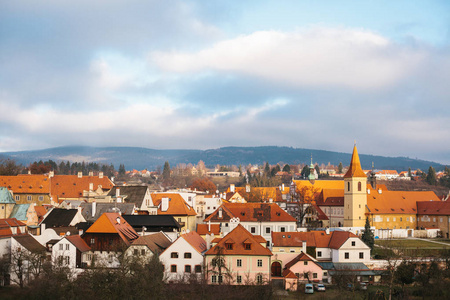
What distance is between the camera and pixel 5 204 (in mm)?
81562

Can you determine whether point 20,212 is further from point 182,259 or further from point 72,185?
point 182,259

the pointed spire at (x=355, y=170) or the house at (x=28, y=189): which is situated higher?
the pointed spire at (x=355, y=170)

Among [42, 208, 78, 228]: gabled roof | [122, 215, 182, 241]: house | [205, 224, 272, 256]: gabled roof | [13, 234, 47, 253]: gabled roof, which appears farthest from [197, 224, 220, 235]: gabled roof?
[13, 234, 47, 253]: gabled roof

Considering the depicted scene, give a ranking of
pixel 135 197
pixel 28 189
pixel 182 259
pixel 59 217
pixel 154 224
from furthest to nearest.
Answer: pixel 28 189 < pixel 135 197 < pixel 59 217 < pixel 154 224 < pixel 182 259

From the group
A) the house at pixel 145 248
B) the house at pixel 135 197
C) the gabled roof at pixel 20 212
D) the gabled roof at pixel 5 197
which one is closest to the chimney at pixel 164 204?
the house at pixel 135 197

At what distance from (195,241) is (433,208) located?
52938 mm

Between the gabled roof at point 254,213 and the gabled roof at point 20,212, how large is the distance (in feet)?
78.9

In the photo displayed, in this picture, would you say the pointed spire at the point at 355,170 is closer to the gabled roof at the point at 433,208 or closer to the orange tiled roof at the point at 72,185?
the gabled roof at the point at 433,208

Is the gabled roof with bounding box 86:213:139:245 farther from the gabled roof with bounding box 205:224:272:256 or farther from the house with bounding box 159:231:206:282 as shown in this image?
the gabled roof with bounding box 205:224:272:256

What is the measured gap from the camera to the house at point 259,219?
7469 cm

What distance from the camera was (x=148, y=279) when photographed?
1781 inches

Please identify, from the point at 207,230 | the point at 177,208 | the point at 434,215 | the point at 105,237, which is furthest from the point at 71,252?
the point at 434,215

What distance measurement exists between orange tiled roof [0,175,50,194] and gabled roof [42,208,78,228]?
2692 centimetres

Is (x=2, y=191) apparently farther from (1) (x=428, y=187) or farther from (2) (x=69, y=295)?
(1) (x=428, y=187)
